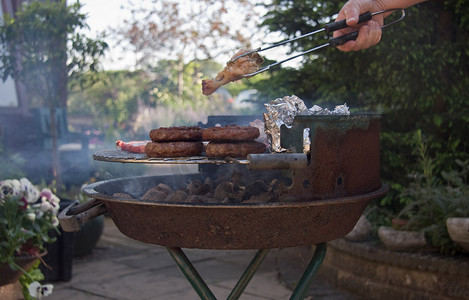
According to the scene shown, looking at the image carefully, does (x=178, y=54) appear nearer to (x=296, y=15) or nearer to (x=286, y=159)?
(x=296, y=15)

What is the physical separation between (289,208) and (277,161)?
0.21 m

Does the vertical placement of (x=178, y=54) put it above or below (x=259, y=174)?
above

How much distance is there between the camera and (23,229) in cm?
329

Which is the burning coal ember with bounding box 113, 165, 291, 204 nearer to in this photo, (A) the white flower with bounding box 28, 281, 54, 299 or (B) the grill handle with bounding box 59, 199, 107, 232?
(B) the grill handle with bounding box 59, 199, 107, 232

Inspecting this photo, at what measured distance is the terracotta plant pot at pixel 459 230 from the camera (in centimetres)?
320

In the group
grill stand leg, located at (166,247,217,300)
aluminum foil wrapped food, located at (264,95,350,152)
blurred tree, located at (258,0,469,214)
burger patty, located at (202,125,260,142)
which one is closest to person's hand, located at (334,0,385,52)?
aluminum foil wrapped food, located at (264,95,350,152)

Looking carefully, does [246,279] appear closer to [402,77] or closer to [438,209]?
[438,209]

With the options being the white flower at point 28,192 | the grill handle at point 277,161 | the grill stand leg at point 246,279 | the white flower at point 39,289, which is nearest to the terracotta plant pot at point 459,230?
the grill stand leg at point 246,279

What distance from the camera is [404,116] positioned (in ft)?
15.4

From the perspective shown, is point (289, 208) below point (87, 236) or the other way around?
the other way around

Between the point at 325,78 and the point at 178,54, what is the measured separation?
785 cm

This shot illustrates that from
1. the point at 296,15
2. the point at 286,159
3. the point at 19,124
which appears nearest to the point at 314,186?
the point at 286,159

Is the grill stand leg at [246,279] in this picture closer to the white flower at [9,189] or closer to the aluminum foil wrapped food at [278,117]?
the aluminum foil wrapped food at [278,117]

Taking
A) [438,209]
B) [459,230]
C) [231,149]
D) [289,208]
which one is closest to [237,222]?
[289,208]
